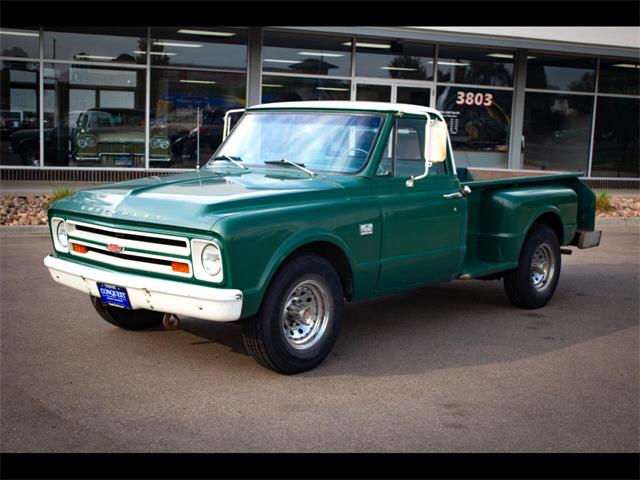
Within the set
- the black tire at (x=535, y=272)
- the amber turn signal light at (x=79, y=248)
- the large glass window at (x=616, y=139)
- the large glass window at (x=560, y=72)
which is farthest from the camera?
the large glass window at (x=616, y=139)

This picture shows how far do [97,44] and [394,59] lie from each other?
22.6 feet

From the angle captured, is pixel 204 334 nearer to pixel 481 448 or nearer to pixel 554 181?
pixel 481 448

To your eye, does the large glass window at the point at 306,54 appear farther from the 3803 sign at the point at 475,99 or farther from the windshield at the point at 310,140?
the windshield at the point at 310,140

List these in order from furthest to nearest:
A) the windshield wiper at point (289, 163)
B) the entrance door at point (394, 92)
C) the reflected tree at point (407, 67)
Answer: the reflected tree at point (407, 67)
the entrance door at point (394, 92)
the windshield wiper at point (289, 163)

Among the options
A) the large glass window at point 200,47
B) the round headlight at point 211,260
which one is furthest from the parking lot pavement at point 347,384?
the large glass window at point 200,47

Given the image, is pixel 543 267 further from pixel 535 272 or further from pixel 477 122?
pixel 477 122

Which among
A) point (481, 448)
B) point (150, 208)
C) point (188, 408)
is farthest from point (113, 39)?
point (481, 448)

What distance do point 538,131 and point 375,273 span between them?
626 inches

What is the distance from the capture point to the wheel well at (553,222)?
26.6 ft

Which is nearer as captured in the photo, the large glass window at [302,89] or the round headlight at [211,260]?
the round headlight at [211,260]

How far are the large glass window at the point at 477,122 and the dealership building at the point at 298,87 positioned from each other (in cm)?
3

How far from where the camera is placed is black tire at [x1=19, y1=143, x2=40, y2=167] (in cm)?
1592

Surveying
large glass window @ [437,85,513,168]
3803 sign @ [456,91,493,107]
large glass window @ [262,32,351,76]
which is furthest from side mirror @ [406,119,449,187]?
3803 sign @ [456,91,493,107]

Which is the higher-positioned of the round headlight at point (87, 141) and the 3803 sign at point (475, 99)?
the 3803 sign at point (475, 99)
